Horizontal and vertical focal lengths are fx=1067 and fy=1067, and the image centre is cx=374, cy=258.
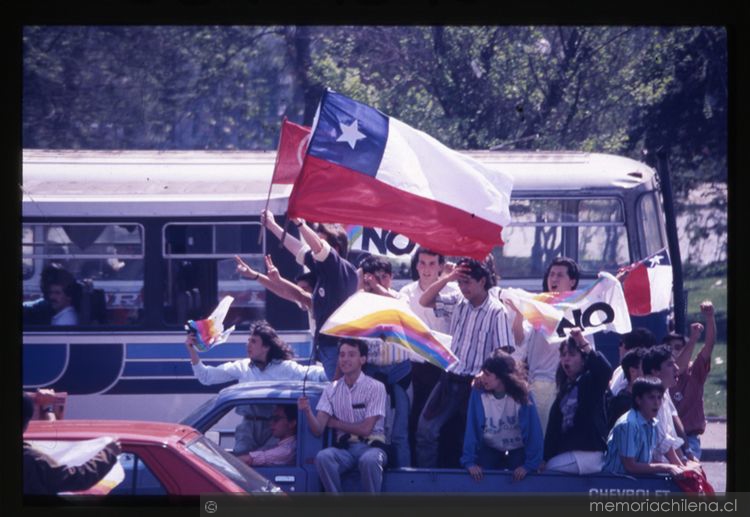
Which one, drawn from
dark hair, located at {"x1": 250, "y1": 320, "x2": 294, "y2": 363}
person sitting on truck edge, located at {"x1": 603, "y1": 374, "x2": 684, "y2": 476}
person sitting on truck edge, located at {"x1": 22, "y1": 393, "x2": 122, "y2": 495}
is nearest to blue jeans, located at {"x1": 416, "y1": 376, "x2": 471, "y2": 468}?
person sitting on truck edge, located at {"x1": 603, "y1": 374, "x2": 684, "y2": 476}

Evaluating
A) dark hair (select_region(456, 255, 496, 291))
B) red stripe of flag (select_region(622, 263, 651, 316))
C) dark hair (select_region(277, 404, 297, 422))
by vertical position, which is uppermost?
dark hair (select_region(456, 255, 496, 291))

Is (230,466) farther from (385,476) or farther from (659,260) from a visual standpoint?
(659,260)

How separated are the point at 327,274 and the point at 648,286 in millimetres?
2271

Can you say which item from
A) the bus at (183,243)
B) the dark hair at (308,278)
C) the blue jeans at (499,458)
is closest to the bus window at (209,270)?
the bus at (183,243)

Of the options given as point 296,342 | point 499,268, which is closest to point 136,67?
point 296,342

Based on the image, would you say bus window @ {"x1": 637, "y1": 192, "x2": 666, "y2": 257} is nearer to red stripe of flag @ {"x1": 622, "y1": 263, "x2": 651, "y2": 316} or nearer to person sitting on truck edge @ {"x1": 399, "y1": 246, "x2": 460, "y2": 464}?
red stripe of flag @ {"x1": 622, "y1": 263, "x2": 651, "y2": 316}

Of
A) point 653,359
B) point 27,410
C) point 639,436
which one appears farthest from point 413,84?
point 27,410

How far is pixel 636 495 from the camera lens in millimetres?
6234

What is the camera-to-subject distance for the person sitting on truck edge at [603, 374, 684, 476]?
6.33 meters

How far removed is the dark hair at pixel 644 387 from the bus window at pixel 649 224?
2.12 m

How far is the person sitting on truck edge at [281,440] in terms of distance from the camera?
241 inches

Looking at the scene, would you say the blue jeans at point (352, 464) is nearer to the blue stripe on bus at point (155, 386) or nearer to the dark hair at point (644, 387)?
the dark hair at point (644, 387)

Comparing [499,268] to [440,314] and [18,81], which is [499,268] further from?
[18,81]

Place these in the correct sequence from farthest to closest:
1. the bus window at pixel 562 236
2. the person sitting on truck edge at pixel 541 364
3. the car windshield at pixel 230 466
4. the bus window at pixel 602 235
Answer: the bus window at pixel 602 235, the bus window at pixel 562 236, the person sitting on truck edge at pixel 541 364, the car windshield at pixel 230 466
